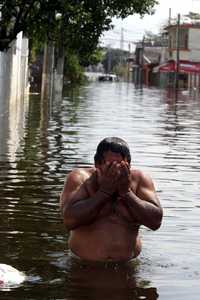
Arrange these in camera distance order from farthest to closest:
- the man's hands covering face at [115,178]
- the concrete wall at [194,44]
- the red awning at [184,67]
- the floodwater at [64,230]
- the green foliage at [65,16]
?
the concrete wall at [194,44] → the red awning at [184,67] → the green foliage at [65,16] → the floodwater at [64,230] → the man's hands covering face at [115,178]

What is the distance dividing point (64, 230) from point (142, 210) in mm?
2691

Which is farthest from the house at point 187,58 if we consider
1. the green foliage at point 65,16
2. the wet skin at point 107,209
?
the wet skin at point 107,209

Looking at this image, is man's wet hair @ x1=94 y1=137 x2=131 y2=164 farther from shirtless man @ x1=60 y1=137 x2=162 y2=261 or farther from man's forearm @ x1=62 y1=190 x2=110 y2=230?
man's forearm @ x1=62 y1=190 x2=110 y2=230

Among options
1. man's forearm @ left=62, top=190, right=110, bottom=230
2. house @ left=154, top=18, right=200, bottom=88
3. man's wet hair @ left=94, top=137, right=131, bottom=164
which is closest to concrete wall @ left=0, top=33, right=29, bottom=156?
man's forearm @ left=62, top=190, right=110, bottom=230

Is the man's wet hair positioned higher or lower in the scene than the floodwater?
higher

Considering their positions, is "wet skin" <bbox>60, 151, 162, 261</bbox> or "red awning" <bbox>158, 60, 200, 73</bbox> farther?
"red awning" <bbox>158, 60, 200, 73</bbox>

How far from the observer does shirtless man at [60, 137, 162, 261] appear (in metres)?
6.18

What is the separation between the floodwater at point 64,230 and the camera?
21.5ft

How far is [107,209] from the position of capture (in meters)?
6.52

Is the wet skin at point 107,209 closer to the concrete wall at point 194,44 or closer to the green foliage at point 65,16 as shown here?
the green foliage at point 65,16

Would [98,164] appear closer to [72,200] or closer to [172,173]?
[72,200]

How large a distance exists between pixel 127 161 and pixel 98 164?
0.22m

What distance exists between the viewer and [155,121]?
28.1 meters

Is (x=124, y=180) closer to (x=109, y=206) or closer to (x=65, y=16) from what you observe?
(x=109, y=206)
